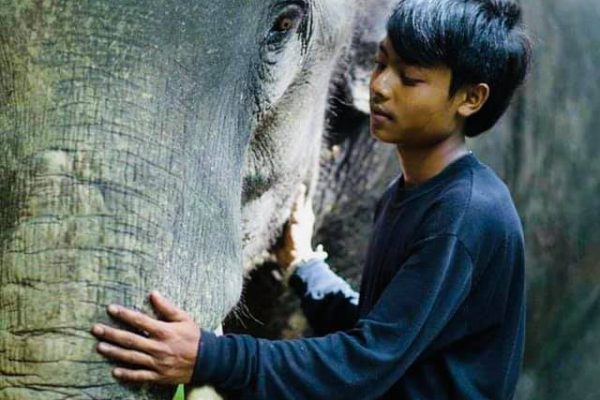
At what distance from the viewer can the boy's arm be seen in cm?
201

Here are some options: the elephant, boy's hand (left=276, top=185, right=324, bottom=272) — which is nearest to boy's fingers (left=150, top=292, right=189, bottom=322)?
boy's hand (left=276, top=185, right=324, bottom=272)

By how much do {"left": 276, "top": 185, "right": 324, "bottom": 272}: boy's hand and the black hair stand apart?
914mm

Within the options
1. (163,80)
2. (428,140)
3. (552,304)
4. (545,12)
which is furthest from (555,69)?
(163,80)

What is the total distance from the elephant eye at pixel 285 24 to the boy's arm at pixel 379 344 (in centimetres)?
60

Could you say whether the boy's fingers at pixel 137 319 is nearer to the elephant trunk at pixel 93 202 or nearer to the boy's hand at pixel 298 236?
the elephant trunk at pixel 93 202

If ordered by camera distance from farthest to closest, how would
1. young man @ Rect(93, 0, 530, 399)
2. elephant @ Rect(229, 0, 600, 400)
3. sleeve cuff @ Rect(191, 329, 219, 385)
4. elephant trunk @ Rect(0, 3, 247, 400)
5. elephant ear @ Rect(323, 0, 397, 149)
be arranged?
Answer: elephant @ Rect(229, 0, 600, 400), elephant ear @ Rect(323, 0, 397, 149), young man @ Rect(93, 0, 530, 399), sleeve cuff @ Rect(191, 329, 219, 385), elephant trunk @ Rect(0, 3, 247, 400)

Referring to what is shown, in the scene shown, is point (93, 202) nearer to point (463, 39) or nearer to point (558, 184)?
point (463, 39)

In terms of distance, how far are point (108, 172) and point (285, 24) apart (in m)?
0.76

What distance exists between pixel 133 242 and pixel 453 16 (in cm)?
59

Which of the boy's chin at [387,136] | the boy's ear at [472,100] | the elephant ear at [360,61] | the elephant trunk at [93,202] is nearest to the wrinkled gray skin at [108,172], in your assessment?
the elephant trunk at [93,202]

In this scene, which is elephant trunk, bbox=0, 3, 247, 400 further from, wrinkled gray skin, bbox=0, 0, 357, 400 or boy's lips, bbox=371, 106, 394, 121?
boy's lips, bbox=371, 106, 394, 121

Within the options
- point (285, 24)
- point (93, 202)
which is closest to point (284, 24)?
point (285, 24)

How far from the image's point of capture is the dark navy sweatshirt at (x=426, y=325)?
200cm

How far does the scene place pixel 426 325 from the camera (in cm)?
205
